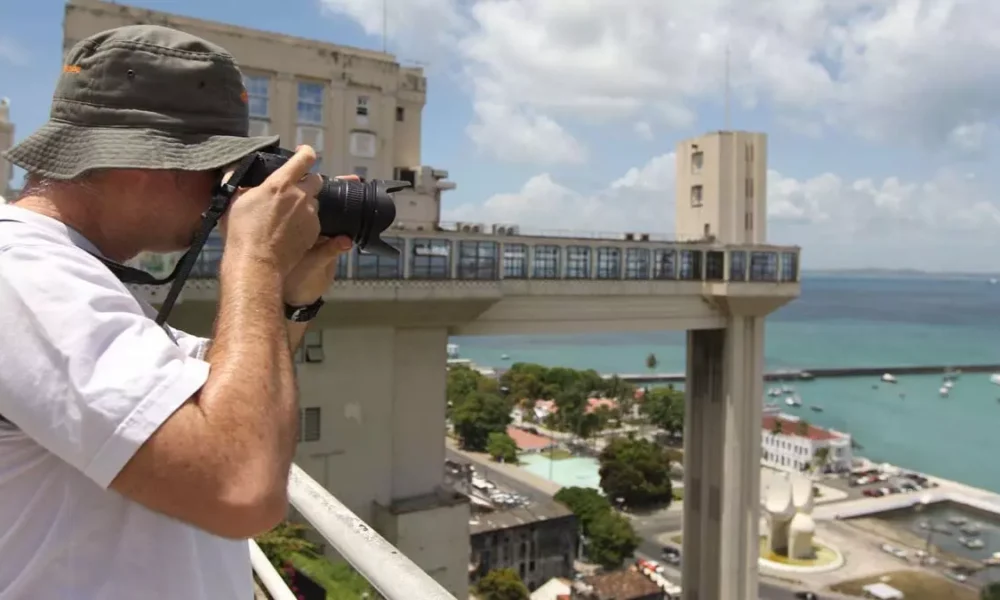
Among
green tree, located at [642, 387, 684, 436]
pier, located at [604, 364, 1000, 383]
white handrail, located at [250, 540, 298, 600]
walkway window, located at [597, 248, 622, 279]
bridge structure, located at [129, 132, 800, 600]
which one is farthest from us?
pier, located at [604, 364, 1000, 383]

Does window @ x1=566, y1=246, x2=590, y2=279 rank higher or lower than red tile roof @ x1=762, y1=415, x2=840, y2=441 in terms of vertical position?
higher

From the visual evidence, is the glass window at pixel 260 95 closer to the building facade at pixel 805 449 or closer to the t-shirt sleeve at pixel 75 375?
the t-shirt sleeve at pixel 75 375

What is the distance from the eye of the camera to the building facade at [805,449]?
42719 millimetres

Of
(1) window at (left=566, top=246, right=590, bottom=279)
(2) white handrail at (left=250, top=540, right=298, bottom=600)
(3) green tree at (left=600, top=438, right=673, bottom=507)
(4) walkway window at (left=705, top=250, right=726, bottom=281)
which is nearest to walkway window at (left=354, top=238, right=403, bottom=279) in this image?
(1) window at (left=566, top=246, right=590, bottom=279)

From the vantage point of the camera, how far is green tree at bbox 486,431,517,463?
40.8 m

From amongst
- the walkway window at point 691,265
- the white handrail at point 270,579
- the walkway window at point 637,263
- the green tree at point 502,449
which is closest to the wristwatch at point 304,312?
the white handrail at point 270,579

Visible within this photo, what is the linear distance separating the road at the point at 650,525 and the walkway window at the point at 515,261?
55.7 feet

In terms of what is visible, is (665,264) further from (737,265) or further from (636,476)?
(636,476)

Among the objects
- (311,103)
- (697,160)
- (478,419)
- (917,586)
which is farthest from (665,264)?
(478,419)

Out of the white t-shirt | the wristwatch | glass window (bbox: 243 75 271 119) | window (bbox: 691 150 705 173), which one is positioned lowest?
the white t-shirt

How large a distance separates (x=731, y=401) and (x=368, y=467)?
26.7 feet

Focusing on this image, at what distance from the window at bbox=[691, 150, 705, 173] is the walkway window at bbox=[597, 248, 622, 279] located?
3661 millimetres

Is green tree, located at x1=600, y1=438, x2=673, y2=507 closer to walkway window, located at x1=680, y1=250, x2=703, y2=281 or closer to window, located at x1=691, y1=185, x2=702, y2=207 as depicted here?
window, located at x1=691, y1=185, x2=702, y2=207

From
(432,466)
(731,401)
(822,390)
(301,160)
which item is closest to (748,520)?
(731,401)
